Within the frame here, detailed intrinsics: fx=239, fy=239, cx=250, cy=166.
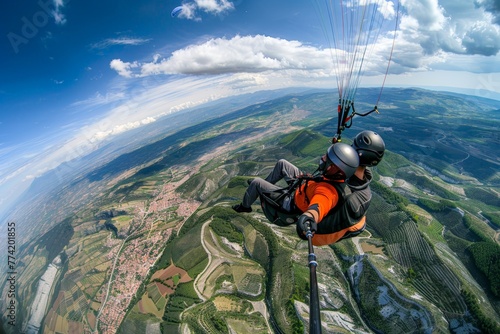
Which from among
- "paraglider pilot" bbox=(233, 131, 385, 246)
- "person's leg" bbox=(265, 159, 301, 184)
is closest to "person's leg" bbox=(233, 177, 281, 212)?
"paraglider pilot" bbox=(233, 131, 385, 246)

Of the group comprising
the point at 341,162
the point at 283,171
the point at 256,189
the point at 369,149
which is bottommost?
the point at 256,189

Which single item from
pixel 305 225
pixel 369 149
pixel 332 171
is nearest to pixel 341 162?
pixel 332 171

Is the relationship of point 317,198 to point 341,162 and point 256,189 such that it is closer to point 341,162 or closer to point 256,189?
point 341,162

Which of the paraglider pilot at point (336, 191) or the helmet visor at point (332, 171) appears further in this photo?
the helmet visor at point (332, 171)

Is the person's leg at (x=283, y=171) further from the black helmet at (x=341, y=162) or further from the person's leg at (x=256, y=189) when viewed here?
the black helmet at (x=341, y=162)

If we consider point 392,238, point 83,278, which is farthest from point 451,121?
point 83,278

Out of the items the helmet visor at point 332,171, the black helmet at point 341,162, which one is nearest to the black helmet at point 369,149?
the black helmet at point 341,162

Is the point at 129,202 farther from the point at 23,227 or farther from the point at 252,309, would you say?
the point at 23,227

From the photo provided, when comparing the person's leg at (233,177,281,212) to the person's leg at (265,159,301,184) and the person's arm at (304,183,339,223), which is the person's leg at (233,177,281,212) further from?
the person's arm at (304,183,339,223)
